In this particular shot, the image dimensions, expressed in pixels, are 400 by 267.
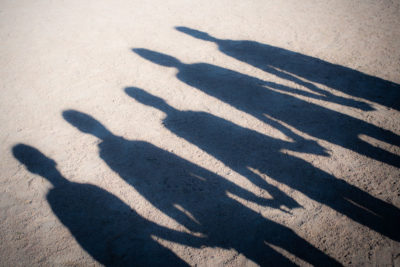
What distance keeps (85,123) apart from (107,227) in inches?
92.2

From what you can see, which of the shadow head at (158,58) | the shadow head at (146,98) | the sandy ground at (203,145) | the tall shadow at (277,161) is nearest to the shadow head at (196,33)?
the sandy ground at (203,145)

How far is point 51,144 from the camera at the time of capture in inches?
168

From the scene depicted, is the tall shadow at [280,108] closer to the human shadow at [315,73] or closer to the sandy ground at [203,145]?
the sandy ground at [203,145]

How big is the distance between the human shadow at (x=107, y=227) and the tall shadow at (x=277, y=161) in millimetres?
1596

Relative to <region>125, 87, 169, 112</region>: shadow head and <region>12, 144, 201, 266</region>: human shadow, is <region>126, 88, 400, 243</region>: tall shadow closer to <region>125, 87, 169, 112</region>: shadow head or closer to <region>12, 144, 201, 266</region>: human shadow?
<region>125, 87, 169, 112</region>: shadow head

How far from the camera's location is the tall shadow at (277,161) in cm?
319

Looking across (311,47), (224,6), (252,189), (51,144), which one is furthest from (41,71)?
A: (311,47)

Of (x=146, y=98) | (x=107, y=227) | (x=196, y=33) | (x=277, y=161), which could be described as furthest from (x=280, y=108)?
(x=196, y=33)

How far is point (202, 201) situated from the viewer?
3398mm

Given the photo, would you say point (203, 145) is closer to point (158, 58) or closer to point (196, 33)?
point (158, 58)

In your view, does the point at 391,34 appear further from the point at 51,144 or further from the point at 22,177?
the point at 22,177

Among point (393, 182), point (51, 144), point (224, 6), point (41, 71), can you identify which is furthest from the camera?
point (224, 6)

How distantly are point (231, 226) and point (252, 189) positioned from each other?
2.26 feet

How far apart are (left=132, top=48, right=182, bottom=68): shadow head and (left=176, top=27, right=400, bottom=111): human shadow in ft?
4.64
